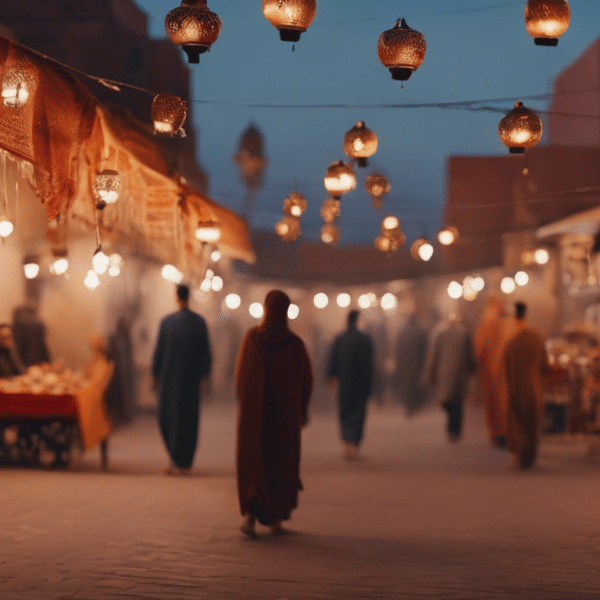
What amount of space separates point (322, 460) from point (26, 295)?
16.0 ft

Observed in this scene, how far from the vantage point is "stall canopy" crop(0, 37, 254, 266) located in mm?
7133

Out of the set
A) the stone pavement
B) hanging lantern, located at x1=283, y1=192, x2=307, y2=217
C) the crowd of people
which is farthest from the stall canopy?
the stone pavement

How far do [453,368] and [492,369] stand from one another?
0.81 metres

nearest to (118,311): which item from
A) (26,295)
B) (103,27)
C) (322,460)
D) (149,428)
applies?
(149,428)

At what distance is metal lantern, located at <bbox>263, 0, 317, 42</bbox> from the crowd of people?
1951 millimetres

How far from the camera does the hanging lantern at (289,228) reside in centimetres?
1531

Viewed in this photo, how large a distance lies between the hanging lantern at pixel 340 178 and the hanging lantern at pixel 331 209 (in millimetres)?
1578

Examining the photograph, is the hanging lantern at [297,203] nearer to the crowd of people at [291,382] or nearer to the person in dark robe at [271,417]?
the crowd of people at [291,382]

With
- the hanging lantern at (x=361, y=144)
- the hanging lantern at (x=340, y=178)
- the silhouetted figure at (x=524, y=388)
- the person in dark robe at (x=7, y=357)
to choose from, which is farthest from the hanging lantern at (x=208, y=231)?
the silhouetted figure at (x=524, y=388)

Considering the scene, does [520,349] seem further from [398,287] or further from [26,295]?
[398,287]

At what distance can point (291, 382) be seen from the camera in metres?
8.34

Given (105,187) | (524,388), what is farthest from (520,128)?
(524,388)

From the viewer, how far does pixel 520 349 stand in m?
13.2

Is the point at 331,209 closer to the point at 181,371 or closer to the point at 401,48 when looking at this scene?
the point at 181,371
